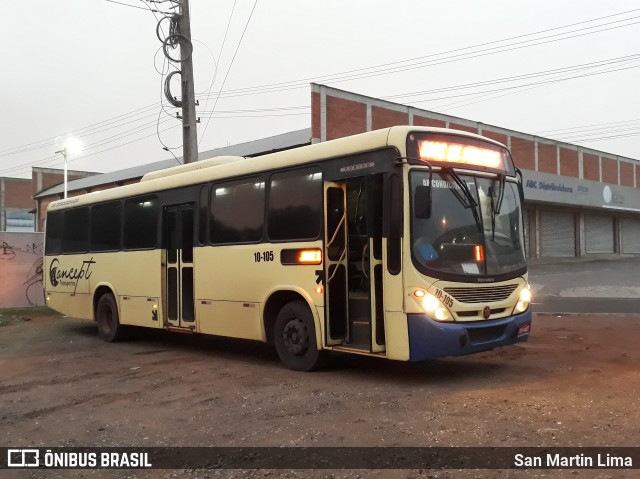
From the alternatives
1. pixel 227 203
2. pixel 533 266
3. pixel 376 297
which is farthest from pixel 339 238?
pixel 533 266

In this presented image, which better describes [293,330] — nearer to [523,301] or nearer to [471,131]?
[523,301]

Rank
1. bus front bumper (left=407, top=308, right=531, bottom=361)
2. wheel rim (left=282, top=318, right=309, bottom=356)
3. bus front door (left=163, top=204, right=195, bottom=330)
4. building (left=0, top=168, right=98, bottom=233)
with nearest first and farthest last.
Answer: bus front bumper (left=407, top=308, right=531, bottom=361), wheel rim (left=282, top=318, right=309, bottom=356), bus front door (left=163, top=204, right=195, bottom=330), building (left=0, top=168, right=98, bottom=233)

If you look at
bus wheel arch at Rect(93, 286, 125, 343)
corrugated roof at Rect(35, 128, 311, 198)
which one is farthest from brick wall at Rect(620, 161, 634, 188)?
bus wheel arch at Rect(93, 286, 125, 343)

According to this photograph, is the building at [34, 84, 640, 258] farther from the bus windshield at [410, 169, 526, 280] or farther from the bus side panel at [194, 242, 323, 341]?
the bus windshield at [410, 169, 526, 280]

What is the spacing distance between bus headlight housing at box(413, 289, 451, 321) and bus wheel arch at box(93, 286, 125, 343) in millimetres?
7322

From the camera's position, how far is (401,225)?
7.07 meters

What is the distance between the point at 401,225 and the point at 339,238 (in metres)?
1.12

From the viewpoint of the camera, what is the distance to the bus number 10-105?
8688mm

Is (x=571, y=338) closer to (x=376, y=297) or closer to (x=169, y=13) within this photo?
(x=376, y=297)

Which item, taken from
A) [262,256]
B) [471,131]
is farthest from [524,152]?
[262,256]

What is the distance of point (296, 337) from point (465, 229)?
9.00 ft

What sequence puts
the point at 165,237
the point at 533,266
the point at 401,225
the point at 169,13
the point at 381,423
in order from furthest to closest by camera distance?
the point at 533,266
the point at 169,13
the point at 165,237
the point at 401,225
the point at 381,423

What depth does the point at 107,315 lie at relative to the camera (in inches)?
495

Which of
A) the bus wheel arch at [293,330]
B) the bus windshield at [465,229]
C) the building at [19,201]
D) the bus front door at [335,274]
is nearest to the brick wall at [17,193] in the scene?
the building at [19,201]
